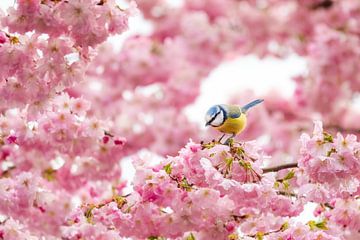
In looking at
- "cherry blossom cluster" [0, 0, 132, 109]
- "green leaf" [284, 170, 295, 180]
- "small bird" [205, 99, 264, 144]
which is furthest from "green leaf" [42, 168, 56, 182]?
"green leaf" [284, 170, 295, 180]

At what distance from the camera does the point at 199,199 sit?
423 cm

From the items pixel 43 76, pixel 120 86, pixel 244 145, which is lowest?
pixel 244 145

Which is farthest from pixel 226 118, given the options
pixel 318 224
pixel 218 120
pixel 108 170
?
pixel 108 170

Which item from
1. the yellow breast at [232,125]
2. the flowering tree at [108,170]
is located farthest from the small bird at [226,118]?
the flowering tree at [108,170]

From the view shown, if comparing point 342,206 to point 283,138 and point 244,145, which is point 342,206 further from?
point 283,138

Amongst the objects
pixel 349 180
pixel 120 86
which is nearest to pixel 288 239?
pixel 349 180

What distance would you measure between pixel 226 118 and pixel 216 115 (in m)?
0.06

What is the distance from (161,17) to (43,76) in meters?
8.20

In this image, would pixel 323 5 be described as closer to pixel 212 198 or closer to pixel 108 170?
pixel 108 170

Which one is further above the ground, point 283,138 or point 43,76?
point 283,138

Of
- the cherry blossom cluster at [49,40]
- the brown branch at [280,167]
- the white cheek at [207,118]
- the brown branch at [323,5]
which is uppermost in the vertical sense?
Answer: the brown branch at [323,5]

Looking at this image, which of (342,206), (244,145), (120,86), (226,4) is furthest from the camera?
(226,4)

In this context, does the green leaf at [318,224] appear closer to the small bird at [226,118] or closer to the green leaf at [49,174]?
the small bird at [226,118]

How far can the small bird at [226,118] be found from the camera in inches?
176
